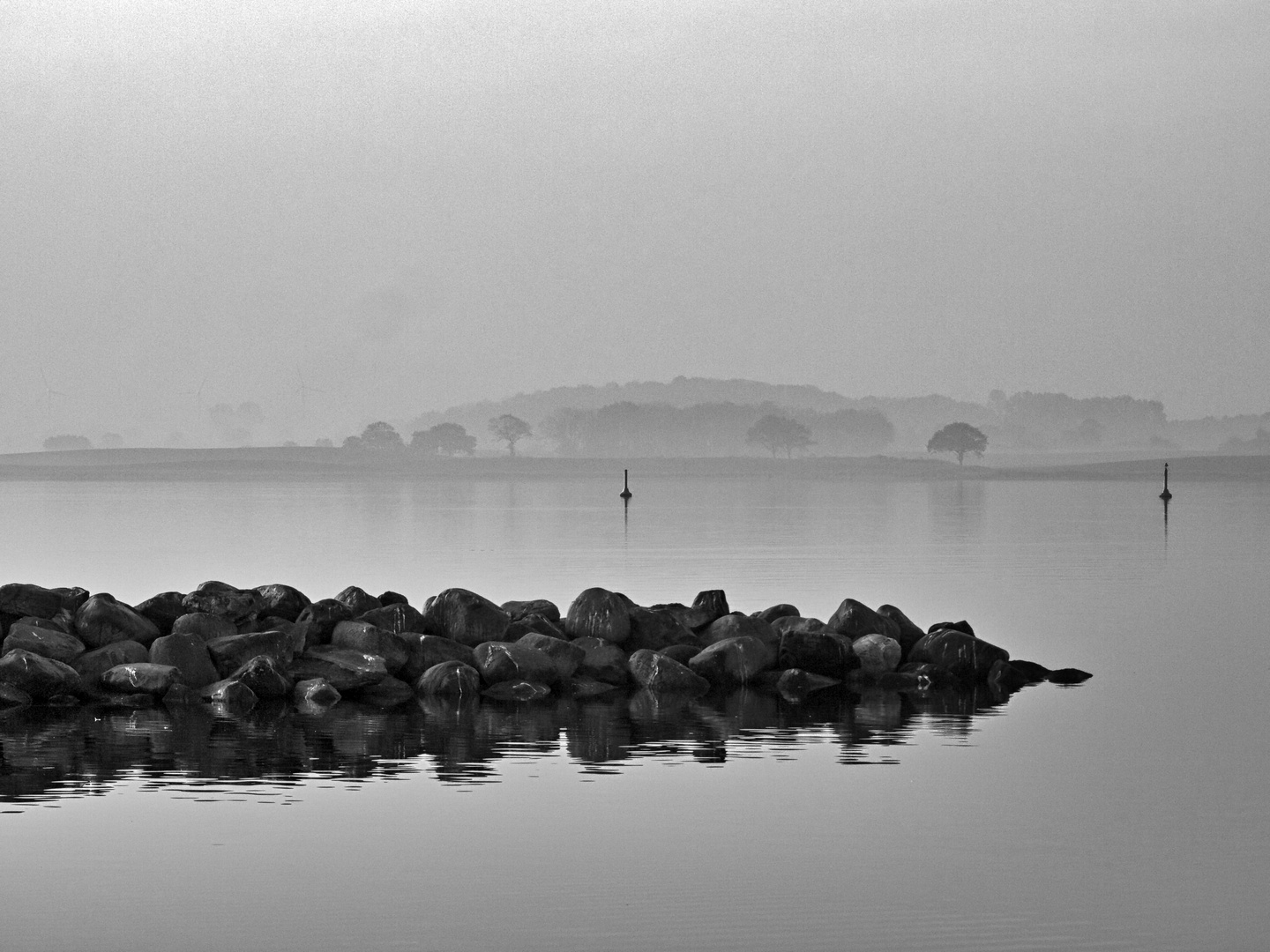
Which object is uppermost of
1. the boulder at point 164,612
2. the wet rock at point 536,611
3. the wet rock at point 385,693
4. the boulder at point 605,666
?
the boulder at point 164,612

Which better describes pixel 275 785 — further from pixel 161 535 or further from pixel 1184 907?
pixel 161 535

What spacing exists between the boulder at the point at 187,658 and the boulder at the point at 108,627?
879 mm

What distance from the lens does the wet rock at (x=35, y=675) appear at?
53.8 ft

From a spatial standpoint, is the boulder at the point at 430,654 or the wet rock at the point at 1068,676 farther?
the wet rock at the point at 1068,676

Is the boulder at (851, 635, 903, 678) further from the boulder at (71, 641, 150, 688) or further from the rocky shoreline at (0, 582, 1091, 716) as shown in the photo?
the boulder at (71, 641, 150, 688)

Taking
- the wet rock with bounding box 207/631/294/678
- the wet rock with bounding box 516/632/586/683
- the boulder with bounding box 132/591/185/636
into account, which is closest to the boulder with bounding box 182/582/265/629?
the boulder with bounding box 132/591/185/636

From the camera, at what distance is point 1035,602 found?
1125 inches

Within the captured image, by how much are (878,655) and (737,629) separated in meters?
1.87

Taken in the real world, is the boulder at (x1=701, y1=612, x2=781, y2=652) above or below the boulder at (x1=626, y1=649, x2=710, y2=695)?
above

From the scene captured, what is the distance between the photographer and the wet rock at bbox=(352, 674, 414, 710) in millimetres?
17047

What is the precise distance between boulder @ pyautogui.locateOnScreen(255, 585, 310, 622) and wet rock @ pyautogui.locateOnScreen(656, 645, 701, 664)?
4.51m

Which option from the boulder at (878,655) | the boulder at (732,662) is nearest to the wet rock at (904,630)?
the boulder at (878,655)

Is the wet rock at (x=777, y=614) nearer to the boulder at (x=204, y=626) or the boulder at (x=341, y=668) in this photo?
the boulder at (x=341, y=668)

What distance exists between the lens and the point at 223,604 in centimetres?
1911
